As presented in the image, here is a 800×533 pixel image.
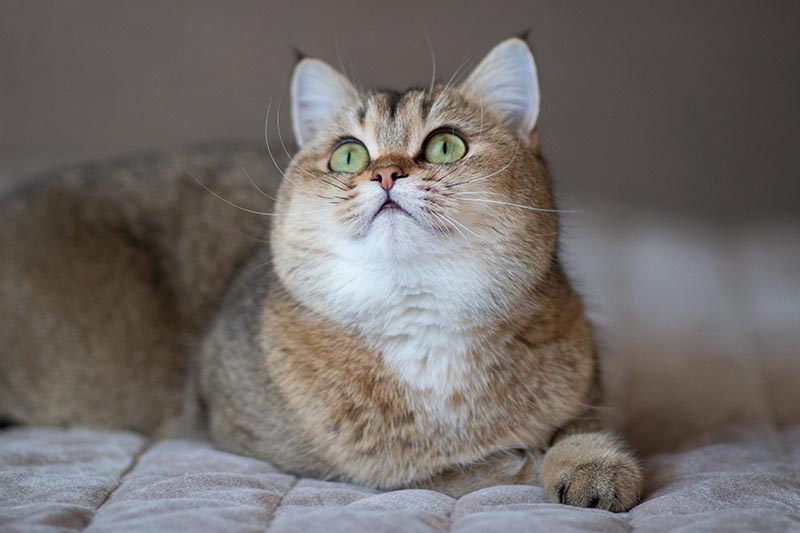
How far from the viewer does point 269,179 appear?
246 centimetres

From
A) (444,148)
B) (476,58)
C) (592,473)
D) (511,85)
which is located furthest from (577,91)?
(592,473)

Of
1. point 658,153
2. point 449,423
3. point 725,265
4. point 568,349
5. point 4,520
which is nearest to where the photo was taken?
point 4,520

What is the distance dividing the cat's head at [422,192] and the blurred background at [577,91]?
1740 millimetres

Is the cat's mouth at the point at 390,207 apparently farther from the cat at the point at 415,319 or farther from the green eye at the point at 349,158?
the green eye at the point at 349,158

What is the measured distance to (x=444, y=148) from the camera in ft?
5.65

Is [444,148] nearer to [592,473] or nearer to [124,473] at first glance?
[592,473]

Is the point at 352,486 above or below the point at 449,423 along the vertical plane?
below

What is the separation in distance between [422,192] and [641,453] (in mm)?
873

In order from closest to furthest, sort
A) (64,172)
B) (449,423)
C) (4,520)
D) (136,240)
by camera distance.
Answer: (4,520) < (449,423) < (136,240) < (64,172)

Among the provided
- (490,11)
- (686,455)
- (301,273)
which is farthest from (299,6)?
(686,455)

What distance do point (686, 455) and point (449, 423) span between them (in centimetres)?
55

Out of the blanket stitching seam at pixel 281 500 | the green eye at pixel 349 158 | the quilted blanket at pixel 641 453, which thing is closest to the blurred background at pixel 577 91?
the quilted blanket at pixel 641 453

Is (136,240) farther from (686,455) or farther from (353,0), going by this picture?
(353,0)

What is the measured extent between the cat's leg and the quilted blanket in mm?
33
